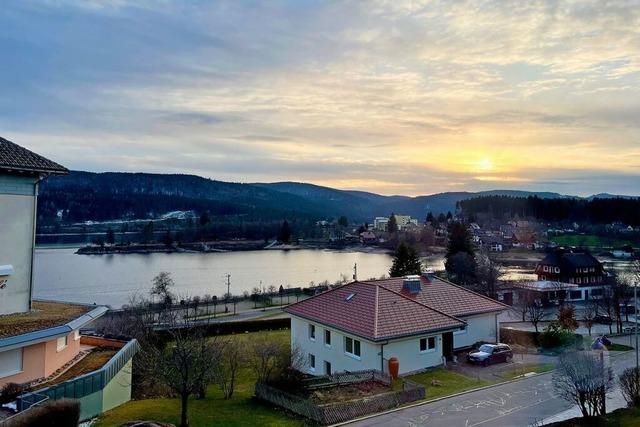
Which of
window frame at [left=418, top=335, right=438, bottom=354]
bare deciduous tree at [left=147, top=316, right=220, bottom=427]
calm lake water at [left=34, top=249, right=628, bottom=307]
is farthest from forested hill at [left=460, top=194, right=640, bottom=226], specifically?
bare deciduous tree at [left=147, top=316, right=220, bottom=427]

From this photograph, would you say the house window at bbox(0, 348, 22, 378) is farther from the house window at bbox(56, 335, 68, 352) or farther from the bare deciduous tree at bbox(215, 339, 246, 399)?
the bare deciduous tree at bbox(215, 339, 246, 399)

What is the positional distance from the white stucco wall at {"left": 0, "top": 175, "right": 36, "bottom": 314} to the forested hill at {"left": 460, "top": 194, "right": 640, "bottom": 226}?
119m

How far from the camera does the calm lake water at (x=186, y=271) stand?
6028 centimetres

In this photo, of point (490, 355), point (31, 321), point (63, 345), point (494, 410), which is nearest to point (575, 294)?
point (490, 355)

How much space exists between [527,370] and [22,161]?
1886 cm

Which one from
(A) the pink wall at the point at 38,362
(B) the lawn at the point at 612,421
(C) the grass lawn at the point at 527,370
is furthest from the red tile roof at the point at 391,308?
(A) the pink wall at the point at 38,362

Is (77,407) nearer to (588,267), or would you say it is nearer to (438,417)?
(438,417)

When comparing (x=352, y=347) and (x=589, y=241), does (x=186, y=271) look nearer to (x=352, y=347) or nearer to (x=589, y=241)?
(x=352, y=347)

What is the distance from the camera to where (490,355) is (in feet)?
64.9

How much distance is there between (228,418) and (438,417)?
19.1ft

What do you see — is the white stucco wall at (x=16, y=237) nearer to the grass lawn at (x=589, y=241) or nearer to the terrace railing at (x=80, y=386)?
the terrace railing at (x=80, y=386)

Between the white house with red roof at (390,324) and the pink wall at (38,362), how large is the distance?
391 inches

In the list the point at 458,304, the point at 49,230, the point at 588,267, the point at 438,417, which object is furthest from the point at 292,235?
the point at 438,417

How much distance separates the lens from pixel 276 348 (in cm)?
1875
